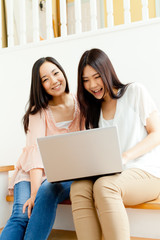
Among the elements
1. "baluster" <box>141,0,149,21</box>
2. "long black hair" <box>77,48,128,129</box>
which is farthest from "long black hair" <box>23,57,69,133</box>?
"baluster" <box>141,0,149,21</box>

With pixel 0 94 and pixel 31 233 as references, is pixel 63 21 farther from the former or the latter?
pixel 31 233

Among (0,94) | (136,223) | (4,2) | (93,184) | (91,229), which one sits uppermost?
(4,2)

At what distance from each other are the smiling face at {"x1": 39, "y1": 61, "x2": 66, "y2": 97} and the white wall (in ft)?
1.93

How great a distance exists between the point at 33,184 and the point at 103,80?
523 millimetres

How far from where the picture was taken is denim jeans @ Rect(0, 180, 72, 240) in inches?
42.7

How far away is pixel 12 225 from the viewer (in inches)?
44.7

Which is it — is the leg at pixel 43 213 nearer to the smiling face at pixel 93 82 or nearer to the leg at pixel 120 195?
the leg at pixel 120 195

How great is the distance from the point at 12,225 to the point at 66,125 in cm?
51

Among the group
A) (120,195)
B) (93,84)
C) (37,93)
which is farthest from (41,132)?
(120,195)

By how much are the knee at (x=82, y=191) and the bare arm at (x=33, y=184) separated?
22 centimetres

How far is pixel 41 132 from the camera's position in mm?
1402

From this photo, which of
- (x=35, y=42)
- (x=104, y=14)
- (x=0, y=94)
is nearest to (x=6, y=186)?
(x=0, y=94)

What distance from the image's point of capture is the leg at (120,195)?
35.3 inches

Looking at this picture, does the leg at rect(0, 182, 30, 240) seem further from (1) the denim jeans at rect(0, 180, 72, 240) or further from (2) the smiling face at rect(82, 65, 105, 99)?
(2) the smiling face at rect(82, 65, 105, 99)
